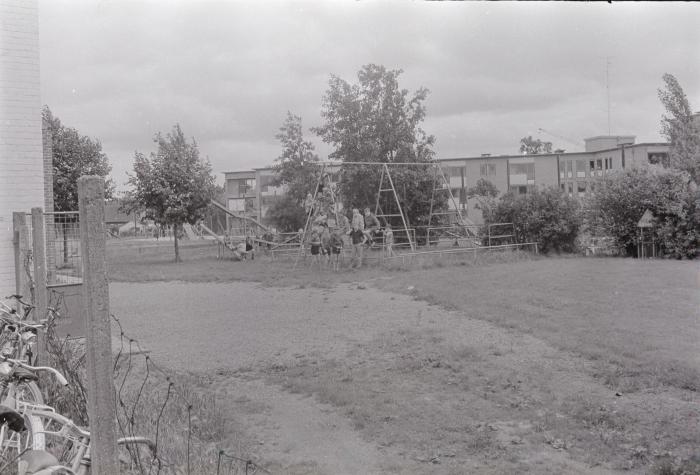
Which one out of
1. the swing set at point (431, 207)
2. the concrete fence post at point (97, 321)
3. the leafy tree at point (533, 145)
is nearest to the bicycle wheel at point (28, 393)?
the concrete fence post at point (97, 321)

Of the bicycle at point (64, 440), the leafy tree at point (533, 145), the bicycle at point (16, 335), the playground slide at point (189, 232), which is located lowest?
the bicycle at point (64, 440)

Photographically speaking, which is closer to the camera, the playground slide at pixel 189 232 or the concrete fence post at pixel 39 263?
the concrete fence post at pixel 39 263

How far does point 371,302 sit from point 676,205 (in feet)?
46.9

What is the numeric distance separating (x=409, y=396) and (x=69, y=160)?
74.4 feet

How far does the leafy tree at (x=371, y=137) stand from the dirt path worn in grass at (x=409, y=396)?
48.8 ft

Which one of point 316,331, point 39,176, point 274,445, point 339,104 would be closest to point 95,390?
point 274,445

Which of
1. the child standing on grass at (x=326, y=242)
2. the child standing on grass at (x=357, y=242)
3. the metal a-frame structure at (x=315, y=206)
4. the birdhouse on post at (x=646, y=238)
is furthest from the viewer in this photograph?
the birdhouse on post at (x=646, y=238)

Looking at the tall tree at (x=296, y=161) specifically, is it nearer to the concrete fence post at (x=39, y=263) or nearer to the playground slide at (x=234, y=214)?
the playground slide at (x=234, y=214)

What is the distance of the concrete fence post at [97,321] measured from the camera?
2.91 metres

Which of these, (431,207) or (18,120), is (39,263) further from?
(431,207)

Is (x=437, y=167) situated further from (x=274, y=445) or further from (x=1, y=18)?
(x=274, y=445)

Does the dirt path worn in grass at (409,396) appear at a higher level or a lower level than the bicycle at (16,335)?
lower

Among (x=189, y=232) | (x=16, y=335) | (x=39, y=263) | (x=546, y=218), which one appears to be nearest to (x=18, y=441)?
(x=16, y=335)

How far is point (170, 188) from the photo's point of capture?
86.8 ft
